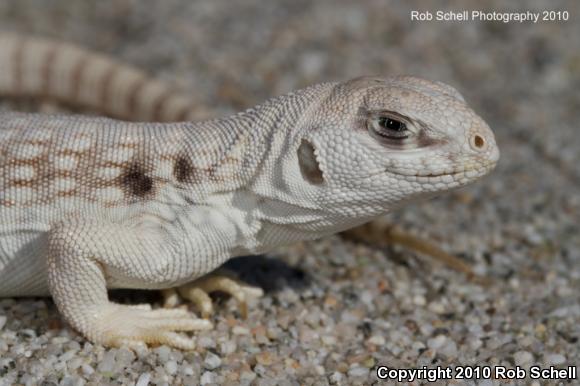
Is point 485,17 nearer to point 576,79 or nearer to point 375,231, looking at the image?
point 576,79

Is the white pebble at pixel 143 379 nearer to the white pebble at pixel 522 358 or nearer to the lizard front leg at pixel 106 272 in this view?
the lizard front leg at pixel 106 272

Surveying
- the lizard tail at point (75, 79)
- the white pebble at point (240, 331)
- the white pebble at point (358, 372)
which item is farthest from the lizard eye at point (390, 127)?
the lizard tail at point (75, 79)

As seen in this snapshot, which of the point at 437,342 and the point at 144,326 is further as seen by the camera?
the point at 437,342

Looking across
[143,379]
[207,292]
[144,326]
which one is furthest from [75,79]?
[143,379]

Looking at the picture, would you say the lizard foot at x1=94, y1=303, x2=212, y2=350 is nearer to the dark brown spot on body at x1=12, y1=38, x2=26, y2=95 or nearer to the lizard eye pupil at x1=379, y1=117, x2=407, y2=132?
the lizard eye pupil at x1=379, y1=117, x2=407, y2=132

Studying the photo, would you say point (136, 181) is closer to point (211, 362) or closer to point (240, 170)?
point (240, 170)

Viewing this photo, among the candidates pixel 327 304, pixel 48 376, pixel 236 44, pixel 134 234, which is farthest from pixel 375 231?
pixel 236 44
